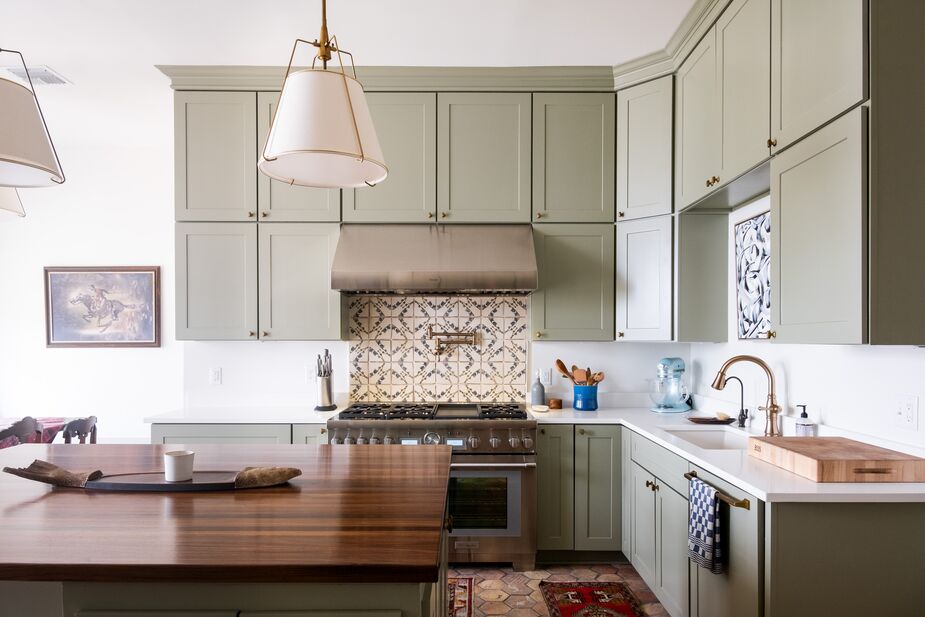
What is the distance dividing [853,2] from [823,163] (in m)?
0.45

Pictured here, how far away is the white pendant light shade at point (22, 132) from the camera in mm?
1431

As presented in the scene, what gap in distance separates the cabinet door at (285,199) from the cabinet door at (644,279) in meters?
1.73

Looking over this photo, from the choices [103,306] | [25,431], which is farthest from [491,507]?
[103,306]

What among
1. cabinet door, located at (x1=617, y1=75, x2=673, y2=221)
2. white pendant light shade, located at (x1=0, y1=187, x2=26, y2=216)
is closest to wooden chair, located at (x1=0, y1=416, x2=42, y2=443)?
white pendant light shade, located at (x1=0, y1=187, x2=26, y2=216)

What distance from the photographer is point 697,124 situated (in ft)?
9.38

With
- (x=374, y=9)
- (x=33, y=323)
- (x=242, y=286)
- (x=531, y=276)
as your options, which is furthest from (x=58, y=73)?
(x=531, y=276)

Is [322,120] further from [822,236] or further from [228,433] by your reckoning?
[228,433]

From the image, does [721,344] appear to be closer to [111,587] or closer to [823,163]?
[823,163]

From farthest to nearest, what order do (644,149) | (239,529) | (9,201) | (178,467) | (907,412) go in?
(644,149) < (9,201) < (907,412) < (178,467) < (239,529)

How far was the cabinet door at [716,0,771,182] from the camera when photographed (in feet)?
7.12

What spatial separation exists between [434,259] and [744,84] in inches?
69.5

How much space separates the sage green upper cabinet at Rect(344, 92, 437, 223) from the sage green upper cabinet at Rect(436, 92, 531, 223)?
5 cm

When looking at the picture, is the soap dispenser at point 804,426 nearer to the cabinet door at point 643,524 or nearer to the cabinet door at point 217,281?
the cabinet door at point 643,524

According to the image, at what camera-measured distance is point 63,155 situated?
16.5ft
